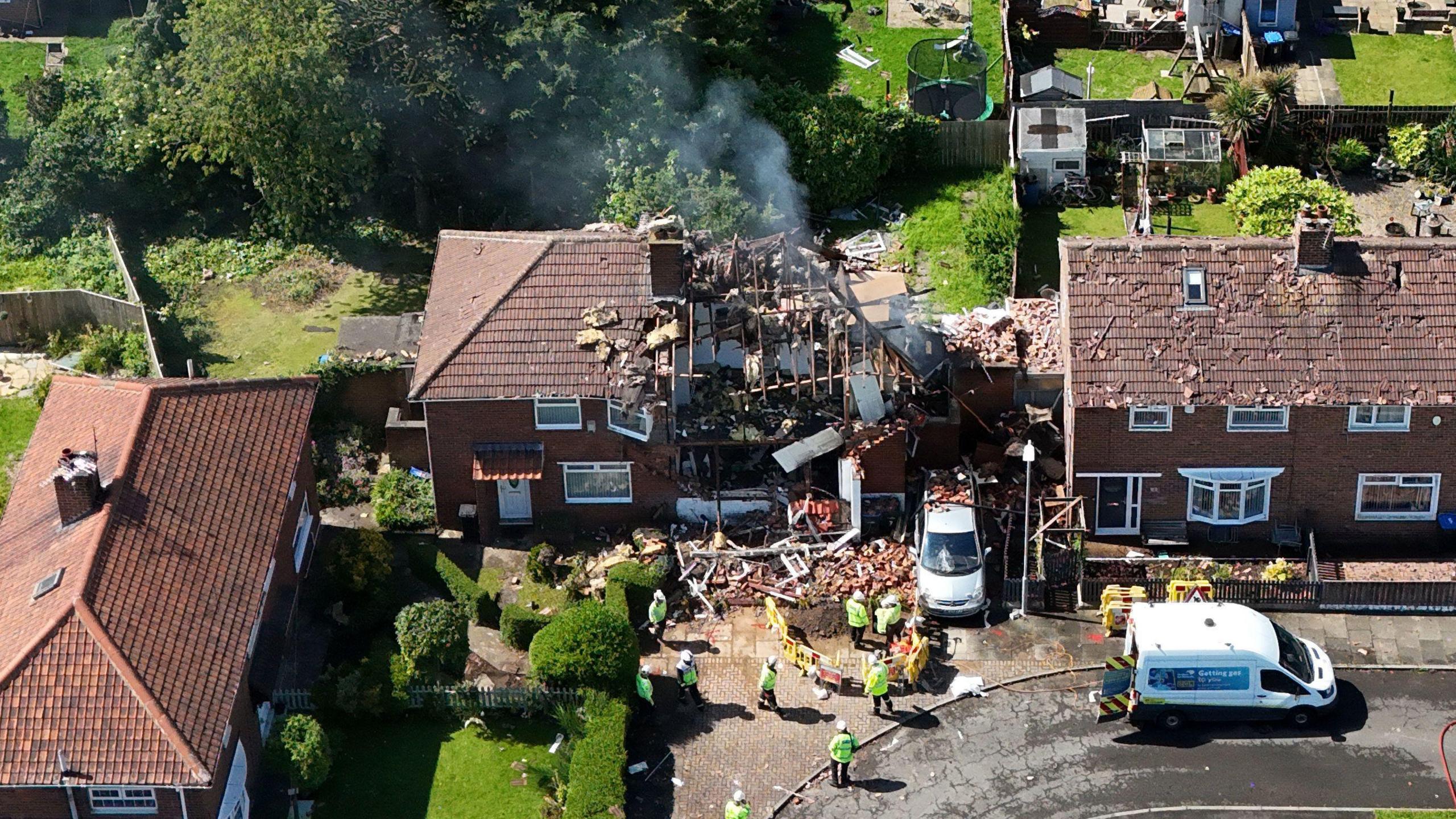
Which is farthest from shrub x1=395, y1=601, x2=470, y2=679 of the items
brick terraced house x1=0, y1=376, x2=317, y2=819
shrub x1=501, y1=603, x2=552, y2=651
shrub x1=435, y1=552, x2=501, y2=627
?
brick terraced house x1=0, y1=376, x2=317, y2=819


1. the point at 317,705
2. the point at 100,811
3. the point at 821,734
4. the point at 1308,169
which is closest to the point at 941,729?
the point at 821,734

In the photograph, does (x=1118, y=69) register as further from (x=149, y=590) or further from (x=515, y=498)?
(x=149, y=590)

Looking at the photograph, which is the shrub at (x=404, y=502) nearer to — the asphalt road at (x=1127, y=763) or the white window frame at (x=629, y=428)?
the white window frame at (x=629, y=428)

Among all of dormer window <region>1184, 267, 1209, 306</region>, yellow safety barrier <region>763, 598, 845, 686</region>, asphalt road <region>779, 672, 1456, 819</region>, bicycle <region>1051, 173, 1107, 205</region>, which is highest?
dormer window <region>1184, 267, 1209, 306</region>

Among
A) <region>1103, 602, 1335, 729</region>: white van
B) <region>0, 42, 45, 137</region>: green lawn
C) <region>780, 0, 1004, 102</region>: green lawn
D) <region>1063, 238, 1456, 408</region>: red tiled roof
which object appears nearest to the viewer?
<region>1103, 602, 1335, 729</region>: white van

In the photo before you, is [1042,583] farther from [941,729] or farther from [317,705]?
[317,705]

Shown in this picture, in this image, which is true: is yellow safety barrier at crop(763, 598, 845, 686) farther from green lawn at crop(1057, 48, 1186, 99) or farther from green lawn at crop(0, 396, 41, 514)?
green lawn at crop(1057, 48, 1186, 99)

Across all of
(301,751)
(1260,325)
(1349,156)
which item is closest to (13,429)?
(301,751)
